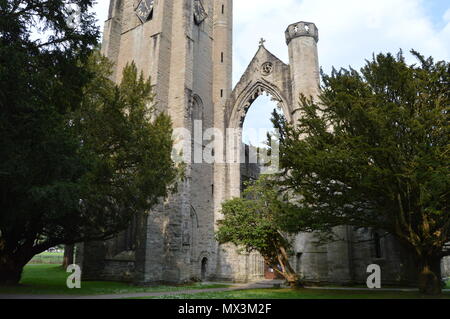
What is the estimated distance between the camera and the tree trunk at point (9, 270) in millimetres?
12933

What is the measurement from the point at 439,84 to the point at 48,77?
11.4 metres

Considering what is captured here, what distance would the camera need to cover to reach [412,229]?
1159cm

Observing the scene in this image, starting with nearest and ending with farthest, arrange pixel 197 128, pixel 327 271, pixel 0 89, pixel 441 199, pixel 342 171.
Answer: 1. pixel 0 89
2. pixel 441 199
3. pixel 342 171
4. pixel 327 271
5. pixel 197 128

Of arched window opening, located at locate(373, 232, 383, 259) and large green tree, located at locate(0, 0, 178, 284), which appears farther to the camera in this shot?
arched window opening, located at locate(373, 232, 383, 259)

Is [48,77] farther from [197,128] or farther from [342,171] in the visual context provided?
[197,128]

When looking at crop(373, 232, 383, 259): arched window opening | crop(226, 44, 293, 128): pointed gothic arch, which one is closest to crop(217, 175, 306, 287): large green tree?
crop(373, 232, 383, 259): arched window opening

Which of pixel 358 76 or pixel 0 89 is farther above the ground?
pixel 358 76

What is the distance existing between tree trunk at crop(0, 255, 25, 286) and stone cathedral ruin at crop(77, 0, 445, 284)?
5704mm

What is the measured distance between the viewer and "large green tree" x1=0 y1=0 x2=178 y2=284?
859cm

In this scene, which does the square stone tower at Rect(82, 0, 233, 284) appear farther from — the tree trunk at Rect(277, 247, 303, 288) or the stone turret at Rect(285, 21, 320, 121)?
the tree trunk at Rect(277, 247, 303, 288)

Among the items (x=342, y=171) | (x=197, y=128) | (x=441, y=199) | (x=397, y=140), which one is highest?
(x=197, y=128)

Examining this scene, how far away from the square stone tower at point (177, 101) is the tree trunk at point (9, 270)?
18.7 feet

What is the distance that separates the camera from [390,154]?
33.8ft
